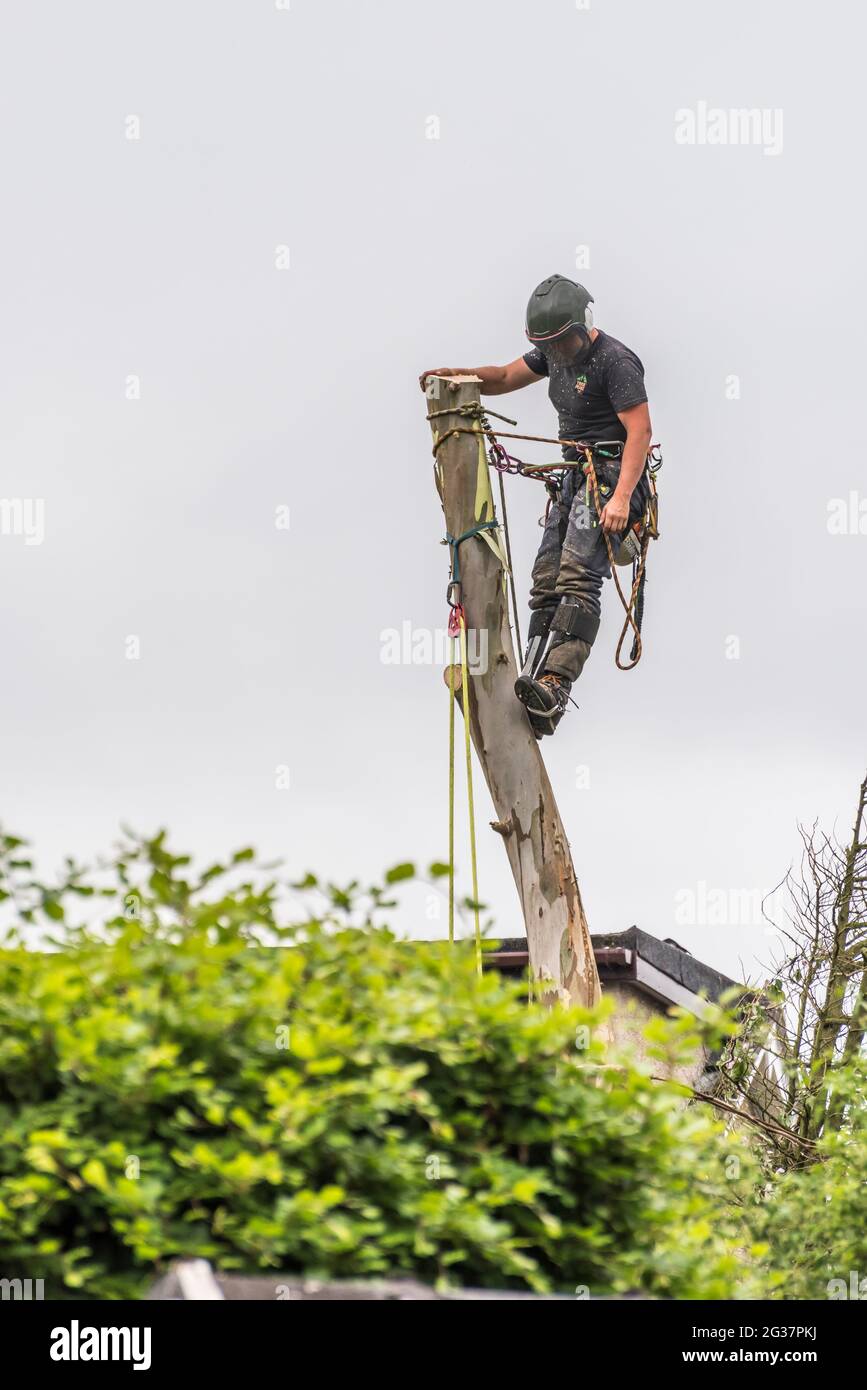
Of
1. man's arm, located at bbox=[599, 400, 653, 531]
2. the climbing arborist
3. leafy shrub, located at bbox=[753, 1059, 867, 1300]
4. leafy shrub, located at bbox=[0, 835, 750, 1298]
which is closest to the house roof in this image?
leafy shrub, located at bbox=[753, 1059, 867, 1300]

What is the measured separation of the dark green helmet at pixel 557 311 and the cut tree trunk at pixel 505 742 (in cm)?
42

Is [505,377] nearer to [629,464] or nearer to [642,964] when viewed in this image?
[629,464]

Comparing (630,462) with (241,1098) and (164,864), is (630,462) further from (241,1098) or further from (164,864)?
(241,1098)

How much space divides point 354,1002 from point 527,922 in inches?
151

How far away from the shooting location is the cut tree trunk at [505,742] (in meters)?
7.26

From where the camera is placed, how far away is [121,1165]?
3.22m

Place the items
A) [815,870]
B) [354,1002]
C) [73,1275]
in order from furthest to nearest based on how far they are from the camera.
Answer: [815,870]
[354,1002]
[73,1275]

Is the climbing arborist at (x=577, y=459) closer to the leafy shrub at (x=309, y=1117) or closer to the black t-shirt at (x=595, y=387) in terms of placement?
the black t-shirt at (x=595, y=387)

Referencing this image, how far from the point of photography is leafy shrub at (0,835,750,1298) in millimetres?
3213

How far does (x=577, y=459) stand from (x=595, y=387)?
0.34 meters

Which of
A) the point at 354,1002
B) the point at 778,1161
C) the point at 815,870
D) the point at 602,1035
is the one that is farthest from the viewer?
the point at 815,870

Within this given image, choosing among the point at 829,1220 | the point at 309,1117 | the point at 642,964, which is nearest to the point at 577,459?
the point at 829,1220

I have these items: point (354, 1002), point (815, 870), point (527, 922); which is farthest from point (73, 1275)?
point (815, 870)

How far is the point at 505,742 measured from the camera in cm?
741
